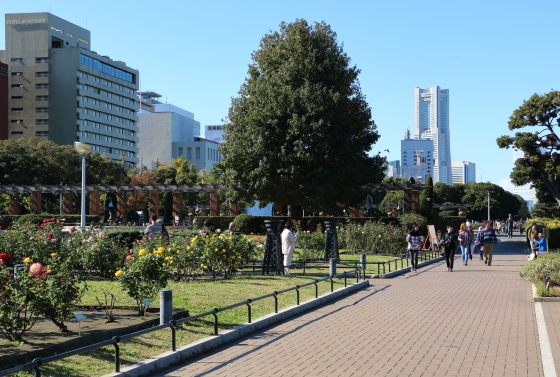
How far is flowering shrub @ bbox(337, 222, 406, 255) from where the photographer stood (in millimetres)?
27250

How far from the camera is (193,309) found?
10.5 m

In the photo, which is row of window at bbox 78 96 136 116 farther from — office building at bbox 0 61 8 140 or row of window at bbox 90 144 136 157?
office building at bbox 0 61 8 140

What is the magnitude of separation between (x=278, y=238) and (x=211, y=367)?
10.2 meters

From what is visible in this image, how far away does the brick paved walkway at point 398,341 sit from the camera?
23.5 feet

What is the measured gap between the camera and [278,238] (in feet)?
56.8

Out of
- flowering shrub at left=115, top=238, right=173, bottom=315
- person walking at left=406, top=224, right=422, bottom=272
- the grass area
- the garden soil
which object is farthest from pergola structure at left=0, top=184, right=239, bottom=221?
the garden soil

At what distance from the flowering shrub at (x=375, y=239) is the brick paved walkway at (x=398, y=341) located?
491 inches

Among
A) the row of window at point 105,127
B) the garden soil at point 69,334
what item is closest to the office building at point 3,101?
the row of window at point 105,127

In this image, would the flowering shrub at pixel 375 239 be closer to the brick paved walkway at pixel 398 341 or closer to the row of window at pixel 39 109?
the brick paved walkway at pixel 398 341

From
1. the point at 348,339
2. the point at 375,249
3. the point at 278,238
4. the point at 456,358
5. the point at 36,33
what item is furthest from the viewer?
the point at 36,33

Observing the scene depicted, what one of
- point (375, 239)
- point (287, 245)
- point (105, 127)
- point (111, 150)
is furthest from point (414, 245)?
point (111, 150)

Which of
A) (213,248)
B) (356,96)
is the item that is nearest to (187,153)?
(356,96)

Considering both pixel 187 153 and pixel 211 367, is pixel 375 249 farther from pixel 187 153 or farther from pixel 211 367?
pixel 187 153

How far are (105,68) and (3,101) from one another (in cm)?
2210
